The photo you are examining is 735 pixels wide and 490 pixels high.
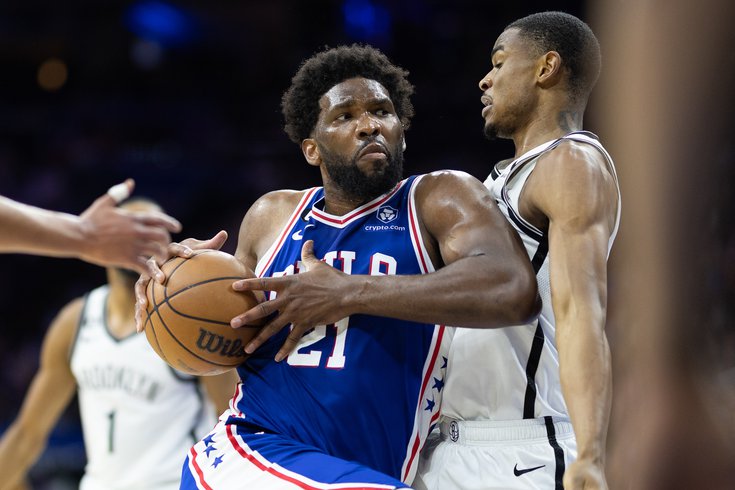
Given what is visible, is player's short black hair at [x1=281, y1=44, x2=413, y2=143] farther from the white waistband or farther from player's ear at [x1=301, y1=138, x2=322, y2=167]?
the white waistband

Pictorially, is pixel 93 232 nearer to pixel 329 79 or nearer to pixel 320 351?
pixel 320 351

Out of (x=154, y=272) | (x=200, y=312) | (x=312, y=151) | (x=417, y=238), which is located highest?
(x=312, y=151)

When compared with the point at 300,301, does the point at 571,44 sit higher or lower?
higher

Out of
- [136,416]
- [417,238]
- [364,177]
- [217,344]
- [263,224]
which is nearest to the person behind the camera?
[217,344]

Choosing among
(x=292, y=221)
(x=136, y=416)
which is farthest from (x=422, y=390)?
(x=136, y=416)

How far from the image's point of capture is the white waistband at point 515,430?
3.36 meters

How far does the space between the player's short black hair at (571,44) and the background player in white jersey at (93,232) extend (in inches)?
70.9

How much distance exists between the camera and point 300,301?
120 inches

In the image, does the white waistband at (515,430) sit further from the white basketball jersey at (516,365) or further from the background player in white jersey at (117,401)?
the background player in white jersey at (117,401)

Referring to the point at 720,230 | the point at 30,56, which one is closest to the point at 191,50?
the point at 30,56

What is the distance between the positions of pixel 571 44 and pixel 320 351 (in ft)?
5.58

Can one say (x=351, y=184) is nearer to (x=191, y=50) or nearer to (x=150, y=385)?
(x=150, y=385)

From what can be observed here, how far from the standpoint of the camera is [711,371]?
5.41ft

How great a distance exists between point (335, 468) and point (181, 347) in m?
0.72
